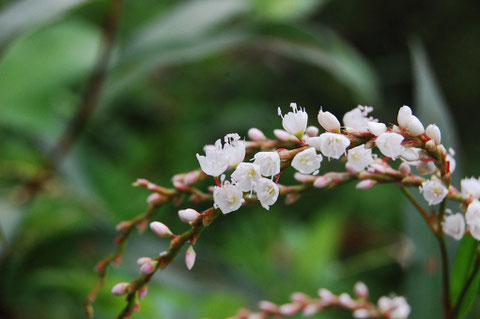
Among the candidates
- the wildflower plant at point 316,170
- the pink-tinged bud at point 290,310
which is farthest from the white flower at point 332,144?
the pink-tinged bud at point 290,310

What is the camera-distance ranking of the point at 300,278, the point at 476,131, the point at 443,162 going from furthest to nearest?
the point at 476,131
the point at 300,278
the point at 443,162

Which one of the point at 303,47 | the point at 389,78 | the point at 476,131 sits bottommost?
the point at 476,131

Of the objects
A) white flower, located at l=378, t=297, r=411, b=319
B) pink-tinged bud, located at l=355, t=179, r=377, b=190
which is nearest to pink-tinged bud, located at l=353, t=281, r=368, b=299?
white flower, located at l=378, t=297, r=411, b=319

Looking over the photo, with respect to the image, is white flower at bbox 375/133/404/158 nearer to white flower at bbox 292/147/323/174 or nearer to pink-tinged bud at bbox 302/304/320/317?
white flower at bbox 292/147/323/174

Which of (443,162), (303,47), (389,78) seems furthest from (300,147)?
(389,78)

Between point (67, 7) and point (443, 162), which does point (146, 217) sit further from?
point (67, 7)

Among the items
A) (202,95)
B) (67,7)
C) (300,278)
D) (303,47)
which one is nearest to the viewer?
(67,7)
